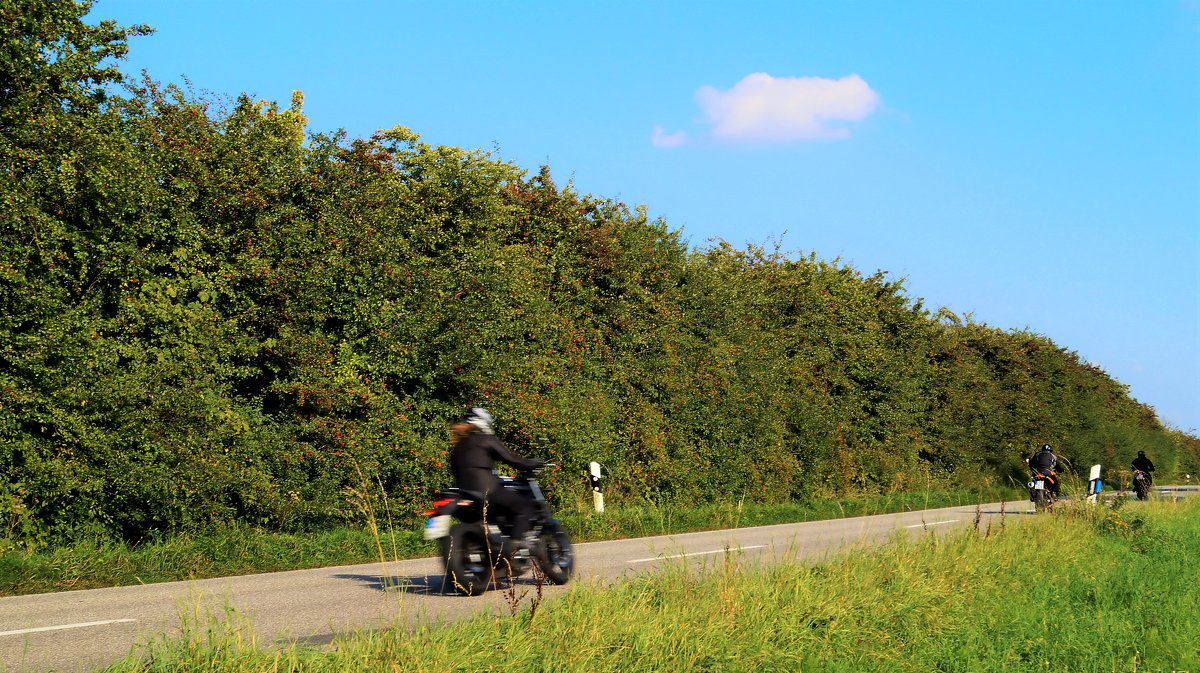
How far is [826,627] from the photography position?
309 inches

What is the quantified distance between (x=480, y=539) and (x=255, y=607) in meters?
2.10

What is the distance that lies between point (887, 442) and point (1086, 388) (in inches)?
944

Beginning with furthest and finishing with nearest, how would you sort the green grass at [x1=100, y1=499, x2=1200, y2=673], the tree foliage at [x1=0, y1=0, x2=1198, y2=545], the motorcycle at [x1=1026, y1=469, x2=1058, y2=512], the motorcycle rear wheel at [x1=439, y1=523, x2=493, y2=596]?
the motorcycle at [x1=1026, y1=469, x2=1058, y2=512] → the tree foliage at [x1=0, y1=0, x2=1198, y2=545] → the motorcycle rear wheel at [x1=439, y1=523, x2=493, y2=596] → the green grass at [x1=100, y1=499, x2=1200, y2=673]

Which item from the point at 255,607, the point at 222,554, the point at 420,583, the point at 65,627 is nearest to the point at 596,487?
the point at 222,554

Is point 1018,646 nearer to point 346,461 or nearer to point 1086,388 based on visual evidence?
point 346,461

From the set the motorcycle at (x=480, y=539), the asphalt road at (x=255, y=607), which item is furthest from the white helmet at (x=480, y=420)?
the asphalt road at (x=255, y=607)

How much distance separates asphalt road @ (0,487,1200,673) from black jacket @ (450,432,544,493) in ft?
3.51

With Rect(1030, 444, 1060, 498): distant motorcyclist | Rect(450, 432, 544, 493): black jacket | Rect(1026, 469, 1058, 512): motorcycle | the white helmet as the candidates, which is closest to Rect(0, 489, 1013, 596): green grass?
Rect(450, 432, 544, 493): black jacket

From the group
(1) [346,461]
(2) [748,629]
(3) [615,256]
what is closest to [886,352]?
(3) [615,256]

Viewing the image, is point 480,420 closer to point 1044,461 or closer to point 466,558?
point 466,558

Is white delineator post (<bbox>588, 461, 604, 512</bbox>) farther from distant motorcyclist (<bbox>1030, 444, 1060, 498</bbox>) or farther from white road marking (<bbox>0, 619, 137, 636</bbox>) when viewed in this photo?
white road marking (<bbox>0, 619, 137, 636</bbox>)

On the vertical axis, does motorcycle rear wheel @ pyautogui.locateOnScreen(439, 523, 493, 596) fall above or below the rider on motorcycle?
below

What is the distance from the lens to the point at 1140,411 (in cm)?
6500

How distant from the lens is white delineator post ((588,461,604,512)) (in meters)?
19.8
